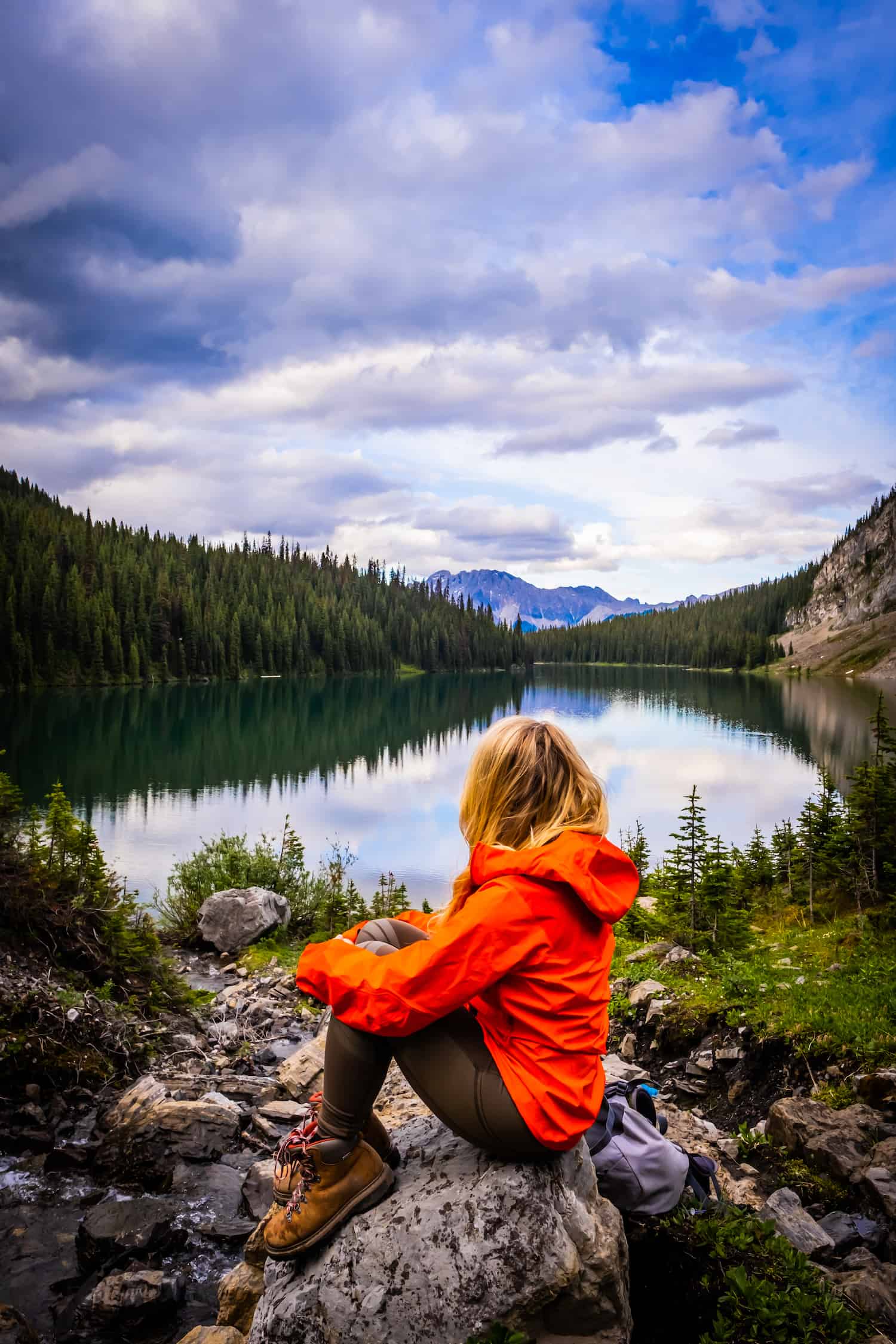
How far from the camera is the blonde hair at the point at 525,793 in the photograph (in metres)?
3.26

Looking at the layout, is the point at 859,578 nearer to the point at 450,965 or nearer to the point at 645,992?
the point at 645,992

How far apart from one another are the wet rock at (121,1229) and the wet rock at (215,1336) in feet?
2.77

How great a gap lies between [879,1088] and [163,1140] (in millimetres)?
4894

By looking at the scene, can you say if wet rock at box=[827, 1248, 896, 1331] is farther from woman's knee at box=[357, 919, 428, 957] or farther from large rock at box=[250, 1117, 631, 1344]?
woman's knee at box=[357, 919, 428, 957]

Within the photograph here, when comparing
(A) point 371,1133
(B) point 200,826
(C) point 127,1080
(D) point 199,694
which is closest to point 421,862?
(B) point 200,826

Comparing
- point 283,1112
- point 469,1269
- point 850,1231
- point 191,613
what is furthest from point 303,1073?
point 191,613

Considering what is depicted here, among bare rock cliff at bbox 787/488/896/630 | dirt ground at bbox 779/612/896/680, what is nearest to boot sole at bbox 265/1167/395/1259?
dirt ground at bbox 779/612/896/680

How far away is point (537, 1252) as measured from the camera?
9.57 ft

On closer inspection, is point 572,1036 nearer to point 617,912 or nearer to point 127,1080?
point 617,912

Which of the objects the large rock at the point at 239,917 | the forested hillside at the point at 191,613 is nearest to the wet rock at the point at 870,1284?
the large rock at the point at 239,917

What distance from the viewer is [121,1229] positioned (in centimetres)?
449

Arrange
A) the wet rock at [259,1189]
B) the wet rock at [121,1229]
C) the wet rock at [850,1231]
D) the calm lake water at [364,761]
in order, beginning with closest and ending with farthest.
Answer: the wet rock at [850,1231]
the wet rock at [121,1229]
the wet rock at [259,1189]
the calm lake water at [364,761]

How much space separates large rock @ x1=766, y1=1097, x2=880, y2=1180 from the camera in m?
4.43

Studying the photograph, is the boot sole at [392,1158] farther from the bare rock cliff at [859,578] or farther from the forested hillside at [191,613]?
the bare rock cliff at [859,578]
